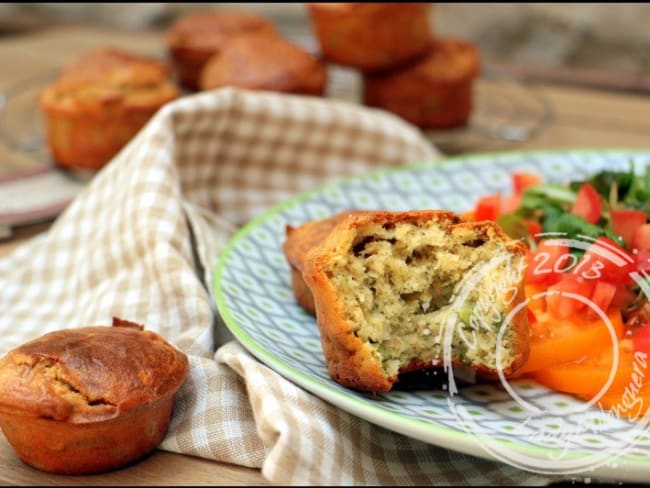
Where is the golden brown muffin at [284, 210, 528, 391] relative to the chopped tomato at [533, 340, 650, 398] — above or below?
above

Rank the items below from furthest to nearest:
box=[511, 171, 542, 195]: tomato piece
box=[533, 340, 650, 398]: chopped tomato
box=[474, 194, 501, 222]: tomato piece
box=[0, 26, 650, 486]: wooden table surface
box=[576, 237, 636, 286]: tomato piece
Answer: box=[511, 171, 542, 195]: tomato piece, box=[474, 194, 501, 222]: tomato piece, box=[576, 237, 636, 286]: tomato piece, box=[533, 340, 650, 398]: chopped tomato, box=[0, 26, 650, 486]: wooden table surface

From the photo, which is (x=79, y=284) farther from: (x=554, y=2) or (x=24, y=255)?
(x=554, y=2)

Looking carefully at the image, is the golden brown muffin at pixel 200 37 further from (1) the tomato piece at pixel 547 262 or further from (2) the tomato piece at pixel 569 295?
(2) the tomato piece at pixel 569 295

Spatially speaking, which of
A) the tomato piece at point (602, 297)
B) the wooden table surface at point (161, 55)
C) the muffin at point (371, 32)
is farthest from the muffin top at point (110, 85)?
the tomato piece at point (602, 297)

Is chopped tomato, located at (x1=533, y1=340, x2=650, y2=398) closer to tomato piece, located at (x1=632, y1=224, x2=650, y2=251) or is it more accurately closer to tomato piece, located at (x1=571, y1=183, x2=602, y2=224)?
tomato piece, located at (x1=632, y1=224, x2=650, y2=251)

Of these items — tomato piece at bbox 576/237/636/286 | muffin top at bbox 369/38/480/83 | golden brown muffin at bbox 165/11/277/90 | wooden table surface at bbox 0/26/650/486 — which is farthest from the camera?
golden brown muffin at bbox 165/11/277/90

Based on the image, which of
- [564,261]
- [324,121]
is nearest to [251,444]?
[564,261]

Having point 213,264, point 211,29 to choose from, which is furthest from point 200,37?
point 213,264

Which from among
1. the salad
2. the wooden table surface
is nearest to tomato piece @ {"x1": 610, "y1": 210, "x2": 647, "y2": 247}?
the salad

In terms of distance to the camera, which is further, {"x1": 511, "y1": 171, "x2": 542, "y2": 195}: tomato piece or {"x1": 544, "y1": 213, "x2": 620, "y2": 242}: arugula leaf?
{"x1": 511, "y1": 171, "x2": 542, "y2": 195}: tomato piece
